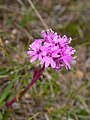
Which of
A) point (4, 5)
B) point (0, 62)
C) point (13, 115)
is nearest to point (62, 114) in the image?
point (13, 115)

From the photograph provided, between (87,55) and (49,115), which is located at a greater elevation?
(87,55)

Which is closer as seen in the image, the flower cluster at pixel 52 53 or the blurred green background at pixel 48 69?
the flower cluster at pixel 52 53

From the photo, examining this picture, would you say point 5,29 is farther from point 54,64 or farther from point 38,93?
point 54,64

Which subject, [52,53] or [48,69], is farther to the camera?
[48,69]

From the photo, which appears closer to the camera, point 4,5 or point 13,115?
point 13,115

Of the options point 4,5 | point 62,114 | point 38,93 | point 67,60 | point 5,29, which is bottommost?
point 62,114

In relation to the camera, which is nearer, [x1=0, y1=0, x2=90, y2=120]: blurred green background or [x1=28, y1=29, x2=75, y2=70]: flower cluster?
[x1=28, y1=29, x2=75, y2=70]: flower cluster

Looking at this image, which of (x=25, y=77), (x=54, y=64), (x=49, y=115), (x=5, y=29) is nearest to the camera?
(x=54, y=64)

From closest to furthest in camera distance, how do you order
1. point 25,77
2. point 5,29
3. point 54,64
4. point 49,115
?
1. point 54,64
2. point 25,77
3. point 49,115
4. point 5,29
